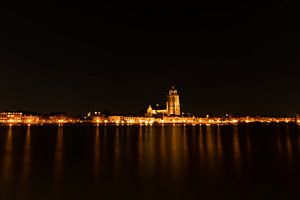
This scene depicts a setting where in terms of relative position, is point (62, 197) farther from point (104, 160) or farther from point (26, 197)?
point (104, 160)

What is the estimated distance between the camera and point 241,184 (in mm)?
14211

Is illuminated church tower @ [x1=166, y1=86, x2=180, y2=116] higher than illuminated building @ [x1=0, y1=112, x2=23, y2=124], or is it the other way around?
illuminated church tower @ [x1=166, y1=86, x2=180, y2=116]

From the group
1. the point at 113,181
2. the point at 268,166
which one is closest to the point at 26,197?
the point at 113,181

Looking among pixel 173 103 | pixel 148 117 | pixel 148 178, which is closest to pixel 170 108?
pixel 173 103

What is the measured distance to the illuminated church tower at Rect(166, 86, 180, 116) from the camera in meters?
175

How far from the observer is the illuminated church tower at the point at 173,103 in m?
175

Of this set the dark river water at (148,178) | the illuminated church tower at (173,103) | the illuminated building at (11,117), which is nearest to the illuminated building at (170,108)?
the illuminated church tower at (173,103)

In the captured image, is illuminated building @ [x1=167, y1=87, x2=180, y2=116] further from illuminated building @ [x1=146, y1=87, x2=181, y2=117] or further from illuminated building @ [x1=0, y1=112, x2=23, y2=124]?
illuminated building @ [x1=0, y1=112, x2=23, y2=124]

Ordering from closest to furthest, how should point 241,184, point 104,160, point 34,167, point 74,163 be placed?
point 241,184
point 34,167
point 74,163
point 104,160

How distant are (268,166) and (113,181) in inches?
399

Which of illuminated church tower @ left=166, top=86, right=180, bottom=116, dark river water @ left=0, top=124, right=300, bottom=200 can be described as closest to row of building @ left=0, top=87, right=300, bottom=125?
illuminated church tower @ left=166, top=86, right=180, bottom=116

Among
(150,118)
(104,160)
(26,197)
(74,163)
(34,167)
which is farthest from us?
(150,118)

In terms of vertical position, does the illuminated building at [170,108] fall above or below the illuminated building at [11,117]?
above

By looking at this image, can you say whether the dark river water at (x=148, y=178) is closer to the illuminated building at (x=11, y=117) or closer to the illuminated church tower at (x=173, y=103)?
the illuminated building at (x=11, y=117)
